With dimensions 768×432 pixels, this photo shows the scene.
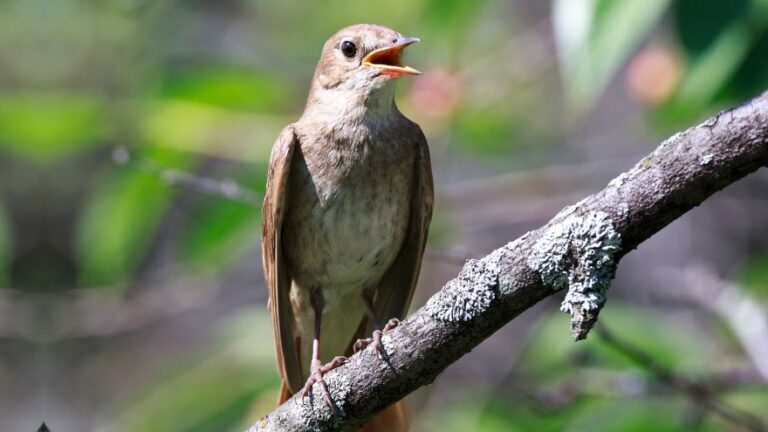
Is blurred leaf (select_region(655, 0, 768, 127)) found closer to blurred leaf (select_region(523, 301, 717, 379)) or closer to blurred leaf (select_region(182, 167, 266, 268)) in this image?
blurred leaf (select_region(523, 301, 717, 379))

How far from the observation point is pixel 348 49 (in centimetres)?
475

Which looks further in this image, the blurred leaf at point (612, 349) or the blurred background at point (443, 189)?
the blurred leaf at point (612, 349)

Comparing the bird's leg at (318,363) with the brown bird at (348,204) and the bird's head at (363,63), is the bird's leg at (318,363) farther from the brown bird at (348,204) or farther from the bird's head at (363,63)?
the bird's head at (363,63)

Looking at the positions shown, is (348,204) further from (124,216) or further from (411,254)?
(124,216)

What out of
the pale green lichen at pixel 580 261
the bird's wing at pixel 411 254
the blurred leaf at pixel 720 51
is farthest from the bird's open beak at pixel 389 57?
the pale green lichen at pixel 580 261

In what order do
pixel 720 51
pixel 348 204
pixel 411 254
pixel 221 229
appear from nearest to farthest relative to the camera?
pixel 720 51
pixel 348 204
pixel 411 254
pixel 221 229

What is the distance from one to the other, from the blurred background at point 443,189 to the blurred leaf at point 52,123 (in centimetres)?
1

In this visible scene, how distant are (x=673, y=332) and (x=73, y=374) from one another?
201 inches

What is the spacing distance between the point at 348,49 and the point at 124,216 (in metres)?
1.48

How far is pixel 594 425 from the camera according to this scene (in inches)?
175

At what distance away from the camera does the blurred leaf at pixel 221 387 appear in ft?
16.7

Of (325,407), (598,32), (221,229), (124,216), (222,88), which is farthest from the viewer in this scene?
(222,88)

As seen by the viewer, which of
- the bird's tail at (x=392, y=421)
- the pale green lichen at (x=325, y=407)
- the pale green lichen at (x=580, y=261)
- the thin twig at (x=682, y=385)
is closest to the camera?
the pale green lichen at (x=580, y=261)

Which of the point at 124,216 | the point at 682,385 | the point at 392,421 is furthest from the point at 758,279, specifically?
the point at 124,216
